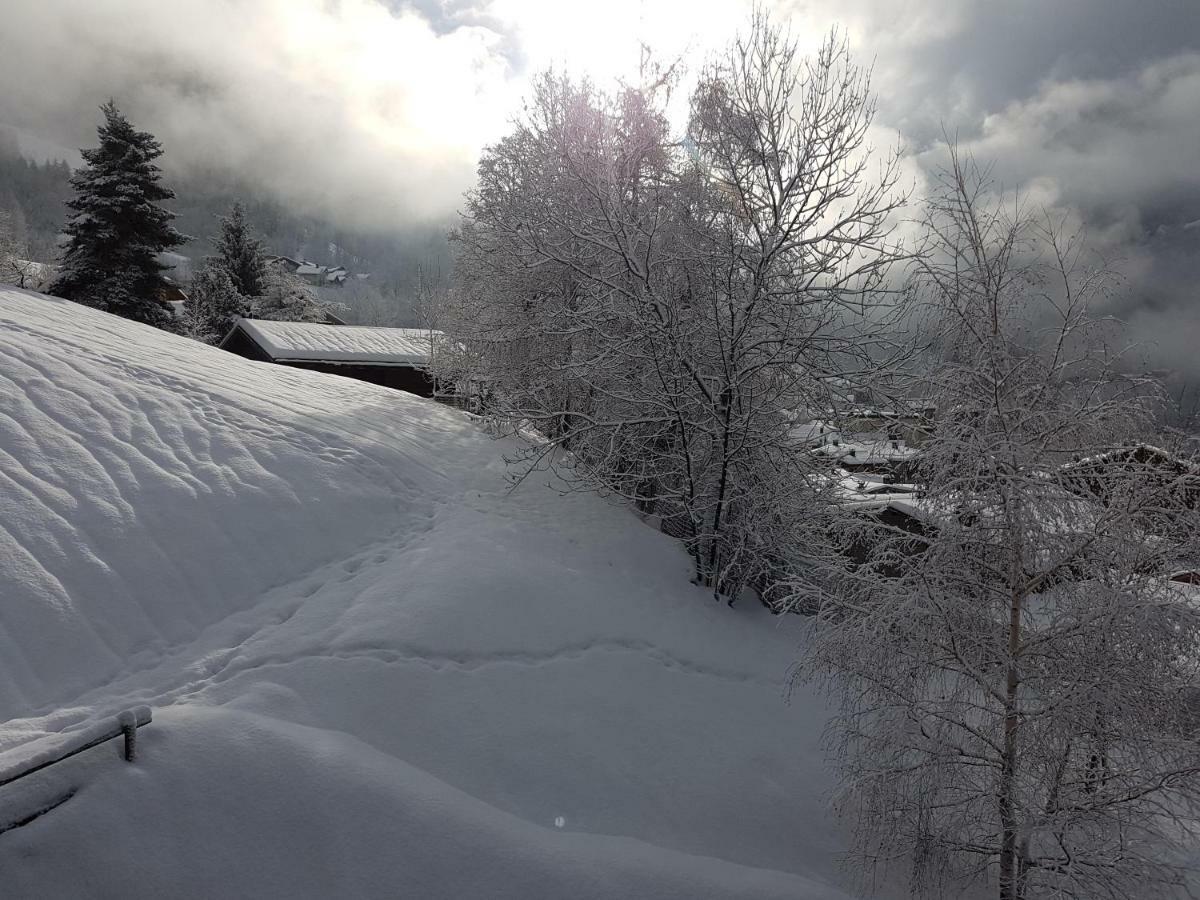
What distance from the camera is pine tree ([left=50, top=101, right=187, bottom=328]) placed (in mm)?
21688

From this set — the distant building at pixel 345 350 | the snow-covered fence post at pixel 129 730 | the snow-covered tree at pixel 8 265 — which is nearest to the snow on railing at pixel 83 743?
the snow-covered fence post at pixel 129 730

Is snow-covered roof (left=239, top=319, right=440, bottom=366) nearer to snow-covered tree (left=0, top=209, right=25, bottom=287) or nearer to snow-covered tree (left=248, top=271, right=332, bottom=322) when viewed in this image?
snow-covered tree (left=248, top=271, right=332, bottom=322)

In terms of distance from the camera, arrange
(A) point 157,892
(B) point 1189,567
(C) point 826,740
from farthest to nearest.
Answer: (C) point 826,740
(B) point 1189,567
(A) point 157,892

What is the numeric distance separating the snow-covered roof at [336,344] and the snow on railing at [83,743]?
17959 millimetres

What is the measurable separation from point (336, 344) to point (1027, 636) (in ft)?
74.9

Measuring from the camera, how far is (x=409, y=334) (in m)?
24.5

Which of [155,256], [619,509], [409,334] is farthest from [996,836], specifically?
[155,256]

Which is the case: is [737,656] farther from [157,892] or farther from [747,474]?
[157,892]

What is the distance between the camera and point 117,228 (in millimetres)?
21953

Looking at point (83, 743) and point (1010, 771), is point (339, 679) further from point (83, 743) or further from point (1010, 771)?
point (1010, 771)

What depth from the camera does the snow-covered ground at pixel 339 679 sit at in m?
4.16

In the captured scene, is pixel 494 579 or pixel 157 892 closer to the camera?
pixel 157 892

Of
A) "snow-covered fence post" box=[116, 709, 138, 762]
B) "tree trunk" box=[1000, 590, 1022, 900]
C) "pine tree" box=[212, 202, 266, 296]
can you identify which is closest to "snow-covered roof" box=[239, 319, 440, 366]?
"pine tree" box=[212, 202, 266, 296]

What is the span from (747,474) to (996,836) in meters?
5.64
